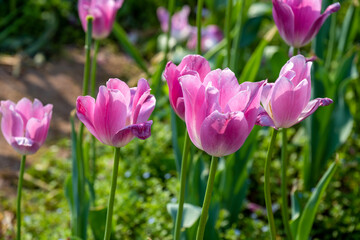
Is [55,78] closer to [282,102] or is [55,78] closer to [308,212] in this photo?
[308,212]

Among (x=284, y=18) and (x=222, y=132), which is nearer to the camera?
(x=222, y=132)

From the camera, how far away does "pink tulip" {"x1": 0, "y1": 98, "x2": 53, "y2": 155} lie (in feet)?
3.56

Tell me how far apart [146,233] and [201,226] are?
88 cm

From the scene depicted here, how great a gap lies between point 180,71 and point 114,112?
0.13 metres

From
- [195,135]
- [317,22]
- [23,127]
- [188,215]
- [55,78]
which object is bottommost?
[55,78]

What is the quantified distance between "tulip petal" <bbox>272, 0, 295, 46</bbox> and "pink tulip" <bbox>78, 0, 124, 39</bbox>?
55 cm

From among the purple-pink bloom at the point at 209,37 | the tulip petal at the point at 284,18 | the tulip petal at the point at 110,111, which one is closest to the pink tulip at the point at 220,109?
the tulip petal at the point at 110,111

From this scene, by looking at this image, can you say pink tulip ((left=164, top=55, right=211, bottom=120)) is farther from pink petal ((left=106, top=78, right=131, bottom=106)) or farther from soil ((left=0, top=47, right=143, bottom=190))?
soil ((left=0, top=47, right=143, bottom=190))

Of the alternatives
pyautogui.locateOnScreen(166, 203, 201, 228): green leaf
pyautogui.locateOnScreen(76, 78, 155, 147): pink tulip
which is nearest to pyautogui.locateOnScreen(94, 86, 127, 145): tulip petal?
pyautogui.locateOnScreen(76, 78, 155, 147): pink tulip

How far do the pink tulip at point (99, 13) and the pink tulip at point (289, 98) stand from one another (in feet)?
2.42

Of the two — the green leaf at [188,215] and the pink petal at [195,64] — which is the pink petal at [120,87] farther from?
the green leaf at [188,215]

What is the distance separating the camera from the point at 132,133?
0.86 metres

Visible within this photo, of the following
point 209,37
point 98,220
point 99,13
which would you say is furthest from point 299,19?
point 209,37

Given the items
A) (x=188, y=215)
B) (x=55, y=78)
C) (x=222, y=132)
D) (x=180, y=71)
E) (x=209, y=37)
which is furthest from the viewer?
(x=55, y=78)
